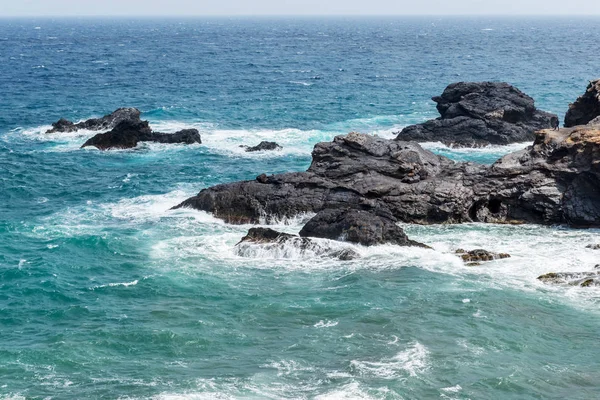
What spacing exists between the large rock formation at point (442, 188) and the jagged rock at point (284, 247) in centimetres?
479

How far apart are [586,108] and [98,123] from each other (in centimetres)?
4801

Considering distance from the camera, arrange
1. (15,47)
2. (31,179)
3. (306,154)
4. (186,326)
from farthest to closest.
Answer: (15,47)
(306,154)
(31,179)
(186,326)

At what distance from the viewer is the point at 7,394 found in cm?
2788

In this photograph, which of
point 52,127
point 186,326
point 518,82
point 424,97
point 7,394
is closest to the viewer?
point 7,394

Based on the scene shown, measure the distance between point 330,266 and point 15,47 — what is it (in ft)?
576

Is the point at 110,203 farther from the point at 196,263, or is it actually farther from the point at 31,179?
the point at 196,263

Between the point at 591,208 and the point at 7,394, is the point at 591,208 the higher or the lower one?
the higher one

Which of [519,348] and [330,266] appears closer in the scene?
[519,348]

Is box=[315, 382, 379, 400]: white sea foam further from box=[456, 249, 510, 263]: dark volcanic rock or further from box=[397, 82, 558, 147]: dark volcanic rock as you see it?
box=[397, 82, 558, 147]: dark volcanic rock

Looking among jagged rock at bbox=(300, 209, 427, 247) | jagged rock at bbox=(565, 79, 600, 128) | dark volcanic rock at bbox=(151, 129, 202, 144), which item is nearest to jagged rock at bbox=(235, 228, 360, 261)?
jagged rock at bbox=(300, 209, 427, 247)

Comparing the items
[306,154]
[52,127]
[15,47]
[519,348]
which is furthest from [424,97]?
[15,47]

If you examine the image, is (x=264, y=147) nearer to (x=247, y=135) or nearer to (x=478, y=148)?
(x=247, y=135)

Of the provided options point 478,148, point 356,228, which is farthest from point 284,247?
point 478,148

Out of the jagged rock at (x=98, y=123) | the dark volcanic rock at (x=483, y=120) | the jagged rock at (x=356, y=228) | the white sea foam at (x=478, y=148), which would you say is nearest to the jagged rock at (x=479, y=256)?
the jagged rock at (x=356, y=228)
